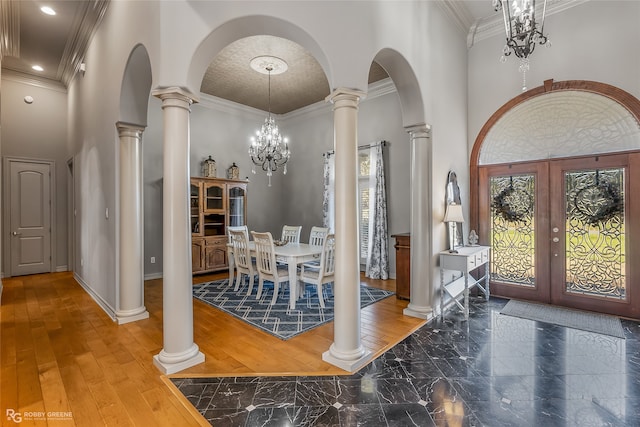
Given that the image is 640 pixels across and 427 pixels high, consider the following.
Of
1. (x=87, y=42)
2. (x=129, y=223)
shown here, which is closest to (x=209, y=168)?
(x=87, y=42)

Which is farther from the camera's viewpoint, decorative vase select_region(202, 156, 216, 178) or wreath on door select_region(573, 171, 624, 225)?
decorative vase select_region(202, 156, 216, 178)

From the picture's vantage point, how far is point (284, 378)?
96.3 inches

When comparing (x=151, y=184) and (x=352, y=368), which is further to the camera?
(x=151, y=184)

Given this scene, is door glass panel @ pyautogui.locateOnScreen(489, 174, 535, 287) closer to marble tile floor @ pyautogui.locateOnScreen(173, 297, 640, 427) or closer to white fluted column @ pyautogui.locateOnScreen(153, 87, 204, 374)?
marble tile floor @ pyautogui.locateOnScreen(173, 297, 640, 427)

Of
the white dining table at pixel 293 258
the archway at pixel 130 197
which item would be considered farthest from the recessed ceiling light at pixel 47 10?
the white dining table at pixel 293 258

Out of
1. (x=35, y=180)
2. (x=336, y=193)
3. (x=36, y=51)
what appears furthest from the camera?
(x=35, y=180)

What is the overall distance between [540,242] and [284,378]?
154 inches

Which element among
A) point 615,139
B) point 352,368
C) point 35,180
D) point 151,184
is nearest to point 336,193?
point 352,368

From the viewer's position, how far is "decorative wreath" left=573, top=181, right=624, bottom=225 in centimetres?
375

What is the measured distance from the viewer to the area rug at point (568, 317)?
340 cm

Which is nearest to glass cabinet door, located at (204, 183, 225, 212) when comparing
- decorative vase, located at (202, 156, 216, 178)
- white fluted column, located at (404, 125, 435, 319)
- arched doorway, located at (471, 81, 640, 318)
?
decorative vase, located at (202, 156, 216, 178)

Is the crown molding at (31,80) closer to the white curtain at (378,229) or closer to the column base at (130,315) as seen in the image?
the column base at (130,315)

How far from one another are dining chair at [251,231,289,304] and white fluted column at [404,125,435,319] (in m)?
1.72

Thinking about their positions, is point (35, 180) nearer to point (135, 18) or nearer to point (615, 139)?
point (135, 18)
